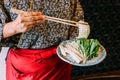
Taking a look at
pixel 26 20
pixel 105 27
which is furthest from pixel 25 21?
pixel 105 27

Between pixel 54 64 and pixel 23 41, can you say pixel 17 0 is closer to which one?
pixel 23 41

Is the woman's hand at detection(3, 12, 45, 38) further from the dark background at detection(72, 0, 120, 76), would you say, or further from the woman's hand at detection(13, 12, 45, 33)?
the dark background at detection(72, 0, 120, 76)

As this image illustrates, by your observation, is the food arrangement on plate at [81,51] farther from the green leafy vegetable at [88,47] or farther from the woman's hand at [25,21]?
the woman's hand at [25,21]

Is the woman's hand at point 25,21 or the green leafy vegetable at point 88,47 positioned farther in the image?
the green leafy vegetable at point 88,47

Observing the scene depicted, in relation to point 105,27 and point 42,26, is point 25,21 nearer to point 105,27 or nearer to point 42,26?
point 42,26

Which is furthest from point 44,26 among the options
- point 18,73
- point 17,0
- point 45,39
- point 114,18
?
point 114,18

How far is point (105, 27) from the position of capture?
1792 millimetres

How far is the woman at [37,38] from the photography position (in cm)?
101

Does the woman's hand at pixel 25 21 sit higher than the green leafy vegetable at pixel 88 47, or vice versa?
the woman's hand at pixel 25 21

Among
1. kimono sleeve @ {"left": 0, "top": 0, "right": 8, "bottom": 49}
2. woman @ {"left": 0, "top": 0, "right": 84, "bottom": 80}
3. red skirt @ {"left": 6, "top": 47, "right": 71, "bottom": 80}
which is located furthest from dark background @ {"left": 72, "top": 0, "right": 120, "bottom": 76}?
kimono sleeve @ {"left": 0, "top": 0, "right": 8, "bottom": 49}

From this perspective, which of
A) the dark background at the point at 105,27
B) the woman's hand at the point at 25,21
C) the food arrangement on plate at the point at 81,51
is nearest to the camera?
the woman's hand at the point at 25,21

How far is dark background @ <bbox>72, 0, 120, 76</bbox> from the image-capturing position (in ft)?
5.60

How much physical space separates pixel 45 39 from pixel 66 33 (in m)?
0.12

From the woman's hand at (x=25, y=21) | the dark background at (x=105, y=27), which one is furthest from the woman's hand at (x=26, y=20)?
the dark background at (x=105, y=27)
